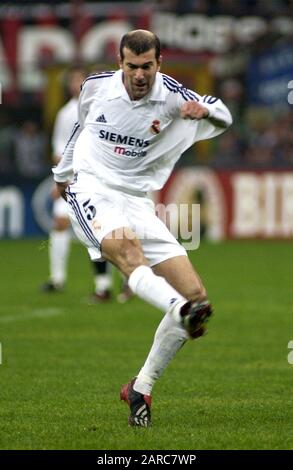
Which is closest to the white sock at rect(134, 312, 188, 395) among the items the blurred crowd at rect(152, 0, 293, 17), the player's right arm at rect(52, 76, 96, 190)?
the player's right arm at rect(52, 76, 96, 190)

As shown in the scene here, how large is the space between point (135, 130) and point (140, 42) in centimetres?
60

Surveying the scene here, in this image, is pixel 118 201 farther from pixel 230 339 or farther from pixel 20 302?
pixel 20 302

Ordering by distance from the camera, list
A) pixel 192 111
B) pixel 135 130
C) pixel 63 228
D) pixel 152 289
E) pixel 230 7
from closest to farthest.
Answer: pixel 152 289 < pixel 192 111 < pixel 135 130 < pixel 63 228 < pixel 230 7

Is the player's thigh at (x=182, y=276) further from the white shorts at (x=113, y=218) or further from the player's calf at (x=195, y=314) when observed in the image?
the player's calf at (x=195, y=314)

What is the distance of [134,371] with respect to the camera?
920cm

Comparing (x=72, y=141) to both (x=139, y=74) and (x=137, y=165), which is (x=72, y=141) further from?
(x=139, y=74)

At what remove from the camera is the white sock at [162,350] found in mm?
6996

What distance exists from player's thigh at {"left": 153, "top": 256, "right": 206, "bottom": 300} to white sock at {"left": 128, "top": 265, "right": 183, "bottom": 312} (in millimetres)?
448

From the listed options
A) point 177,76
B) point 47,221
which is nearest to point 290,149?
point 177,76

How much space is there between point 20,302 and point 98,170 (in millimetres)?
6793

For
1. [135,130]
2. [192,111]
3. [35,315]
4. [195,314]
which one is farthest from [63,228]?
[195,314]

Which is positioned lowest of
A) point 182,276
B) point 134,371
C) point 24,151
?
point 24,151

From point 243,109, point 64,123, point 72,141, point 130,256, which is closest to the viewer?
point 130,256

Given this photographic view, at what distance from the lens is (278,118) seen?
2444 cm
